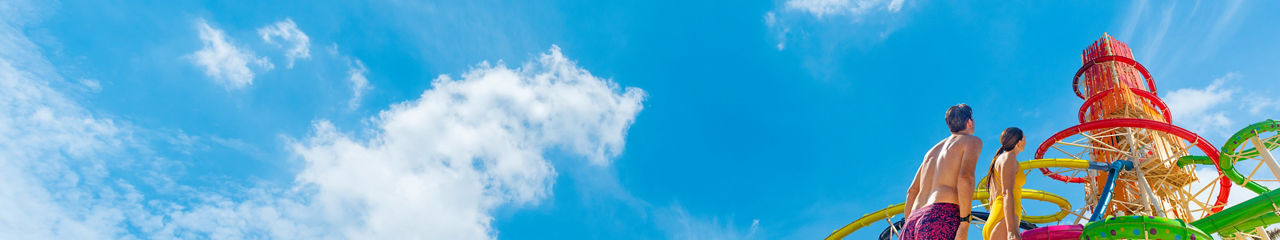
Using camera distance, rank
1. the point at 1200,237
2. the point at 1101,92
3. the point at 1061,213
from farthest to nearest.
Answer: the point at 1101,92
the point at 1061,213
the point at 1200,237

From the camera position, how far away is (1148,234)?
6.04 m

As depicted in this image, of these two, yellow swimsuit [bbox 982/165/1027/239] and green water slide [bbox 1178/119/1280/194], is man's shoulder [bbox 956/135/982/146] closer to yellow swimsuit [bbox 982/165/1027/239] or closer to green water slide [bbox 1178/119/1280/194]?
yellow swimsuit [bbox 982/165/1027/239]

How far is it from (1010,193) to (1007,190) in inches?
1.2

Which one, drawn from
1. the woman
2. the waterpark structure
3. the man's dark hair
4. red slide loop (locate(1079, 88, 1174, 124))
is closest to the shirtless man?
the man's dark hair

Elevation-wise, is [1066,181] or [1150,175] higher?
[1066,181]

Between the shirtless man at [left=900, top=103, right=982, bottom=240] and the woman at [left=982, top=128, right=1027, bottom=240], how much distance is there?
231mm

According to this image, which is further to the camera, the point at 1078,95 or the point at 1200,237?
the point at 1078,95

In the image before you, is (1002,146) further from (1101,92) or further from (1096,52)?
(1096,52)

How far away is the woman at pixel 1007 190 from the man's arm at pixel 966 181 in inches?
7.5

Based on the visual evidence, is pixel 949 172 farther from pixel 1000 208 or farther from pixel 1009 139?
pixel 1009 139

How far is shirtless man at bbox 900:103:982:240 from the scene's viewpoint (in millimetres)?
3957

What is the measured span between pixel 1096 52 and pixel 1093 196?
7154 millimetres

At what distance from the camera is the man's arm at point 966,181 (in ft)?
13.0

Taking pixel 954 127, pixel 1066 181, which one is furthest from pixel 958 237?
pixel 1066 181
